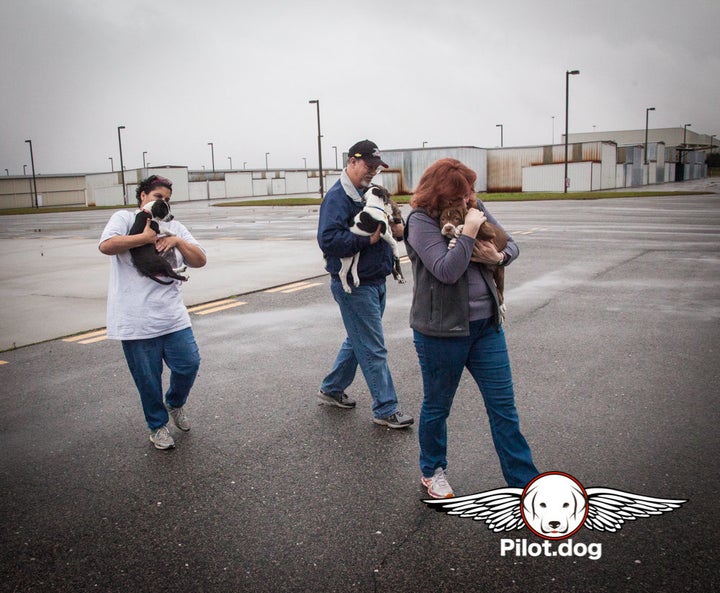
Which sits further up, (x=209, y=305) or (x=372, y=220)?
(x=372, y=220)

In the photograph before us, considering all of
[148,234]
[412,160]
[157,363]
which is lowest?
[157,363]

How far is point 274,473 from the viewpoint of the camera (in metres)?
4.16

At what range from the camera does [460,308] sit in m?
3.47

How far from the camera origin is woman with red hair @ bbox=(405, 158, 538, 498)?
342 centimetres

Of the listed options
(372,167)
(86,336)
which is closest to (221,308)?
(86,336)

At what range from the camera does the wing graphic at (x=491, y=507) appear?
3.50 meters

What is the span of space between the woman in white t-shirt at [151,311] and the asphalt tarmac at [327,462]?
0.44 m

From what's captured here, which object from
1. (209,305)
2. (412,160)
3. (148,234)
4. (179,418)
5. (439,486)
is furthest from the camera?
(412,160)

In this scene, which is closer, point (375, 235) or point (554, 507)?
point (554, 507)

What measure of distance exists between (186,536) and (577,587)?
190cm

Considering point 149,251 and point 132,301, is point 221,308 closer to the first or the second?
point 132,301

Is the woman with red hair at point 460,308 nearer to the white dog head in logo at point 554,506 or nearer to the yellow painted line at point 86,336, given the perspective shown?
the white dog head in logo at point 554,506

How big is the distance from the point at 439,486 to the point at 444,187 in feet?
5.41

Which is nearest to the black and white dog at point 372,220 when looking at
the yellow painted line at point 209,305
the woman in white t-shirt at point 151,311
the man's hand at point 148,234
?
the woman in white t-shirt at point 151,311
